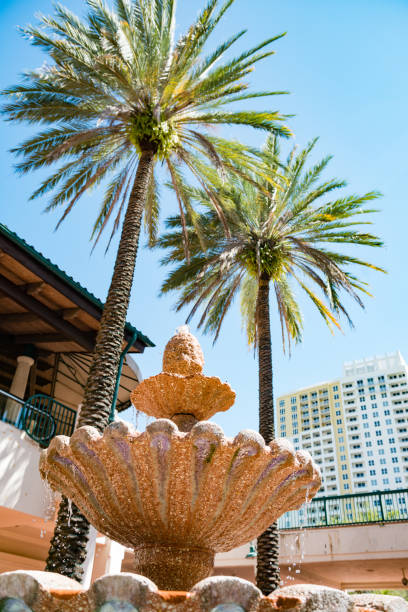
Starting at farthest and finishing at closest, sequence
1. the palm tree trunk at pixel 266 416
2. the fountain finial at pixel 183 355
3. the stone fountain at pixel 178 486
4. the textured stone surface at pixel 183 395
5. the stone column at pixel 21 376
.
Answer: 1. the stone column at pixel 21 376
2. the palm tree trunk at pixel 266 416
3. the fountain finial at pixel 183 355
4. the textured stone surface at pixel 183 395
5. the stone fountain at pixel 178 486

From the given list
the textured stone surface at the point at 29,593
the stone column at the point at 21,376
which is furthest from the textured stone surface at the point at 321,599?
the stone column at the point at 21,376

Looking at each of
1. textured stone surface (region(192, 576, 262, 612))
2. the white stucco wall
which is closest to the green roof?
the white stucco wall

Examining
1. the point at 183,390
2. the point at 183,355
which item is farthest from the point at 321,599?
the point at 183,355

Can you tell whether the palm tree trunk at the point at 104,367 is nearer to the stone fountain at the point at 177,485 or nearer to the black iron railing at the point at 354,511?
the stone fountain at the point at 177,485

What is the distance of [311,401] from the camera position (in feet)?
440

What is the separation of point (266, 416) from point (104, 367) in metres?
5.26

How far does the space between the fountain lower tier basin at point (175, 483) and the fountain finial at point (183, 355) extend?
172 centimetres

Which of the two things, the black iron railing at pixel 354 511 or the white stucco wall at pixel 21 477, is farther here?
the black iron railing at pixel 354 511

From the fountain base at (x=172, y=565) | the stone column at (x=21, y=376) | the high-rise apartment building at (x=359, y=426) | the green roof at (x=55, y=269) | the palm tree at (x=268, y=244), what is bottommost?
the fountain base at (x=172, y=565)

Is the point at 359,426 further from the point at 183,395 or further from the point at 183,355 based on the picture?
the point at 183,395

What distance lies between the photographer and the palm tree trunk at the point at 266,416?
32.9ft

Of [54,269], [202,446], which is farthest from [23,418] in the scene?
[202,446]

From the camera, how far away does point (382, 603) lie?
2729mm

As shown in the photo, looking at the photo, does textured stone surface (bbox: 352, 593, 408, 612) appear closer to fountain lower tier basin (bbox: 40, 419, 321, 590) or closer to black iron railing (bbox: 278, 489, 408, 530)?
fountain lower tier basin (bbox: 40, 419, 321, 590)
